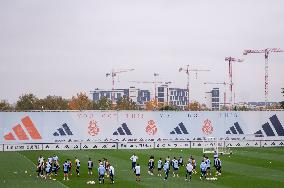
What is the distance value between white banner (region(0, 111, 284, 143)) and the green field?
5.14 metres

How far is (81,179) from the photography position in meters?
40.4

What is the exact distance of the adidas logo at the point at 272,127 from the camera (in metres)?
78.8

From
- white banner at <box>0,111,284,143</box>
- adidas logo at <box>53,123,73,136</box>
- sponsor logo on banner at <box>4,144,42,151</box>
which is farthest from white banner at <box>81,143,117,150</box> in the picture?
sponsor logo on banner at <box>4,144,42,151</box>

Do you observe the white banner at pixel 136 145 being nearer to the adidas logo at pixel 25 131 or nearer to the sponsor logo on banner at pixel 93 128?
the sponsor logo on banner at pixel 93 128

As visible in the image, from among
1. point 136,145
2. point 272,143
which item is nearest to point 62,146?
point 136,145

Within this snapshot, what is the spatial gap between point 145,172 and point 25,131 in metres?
29.9

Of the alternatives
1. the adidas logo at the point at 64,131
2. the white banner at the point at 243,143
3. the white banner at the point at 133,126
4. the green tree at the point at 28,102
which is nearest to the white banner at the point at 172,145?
the white banner at the point at 133,126

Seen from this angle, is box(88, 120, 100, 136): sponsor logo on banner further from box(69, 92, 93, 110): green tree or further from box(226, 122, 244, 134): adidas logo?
box(69, 92, 93, 110): green tree

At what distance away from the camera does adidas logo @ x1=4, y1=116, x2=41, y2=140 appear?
69.8 metres

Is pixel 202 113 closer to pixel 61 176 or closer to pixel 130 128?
pixel 130 128

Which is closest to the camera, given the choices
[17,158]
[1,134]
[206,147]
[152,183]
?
[152,183]

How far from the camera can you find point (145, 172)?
45.3 metres

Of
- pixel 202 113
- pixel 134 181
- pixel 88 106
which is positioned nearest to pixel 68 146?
pixel 202 113

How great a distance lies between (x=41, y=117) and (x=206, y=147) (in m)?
23.9
